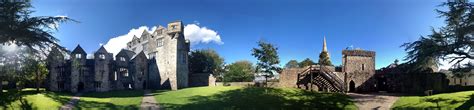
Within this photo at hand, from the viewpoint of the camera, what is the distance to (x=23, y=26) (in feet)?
96.7

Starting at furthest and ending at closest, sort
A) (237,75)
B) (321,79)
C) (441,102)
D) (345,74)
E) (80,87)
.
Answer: (237,75) < (80,87) < (345,74) < (321,79) < (441,102)

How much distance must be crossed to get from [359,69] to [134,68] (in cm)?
3127

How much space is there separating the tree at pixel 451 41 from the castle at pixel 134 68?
109 ft

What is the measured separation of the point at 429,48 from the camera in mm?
31453

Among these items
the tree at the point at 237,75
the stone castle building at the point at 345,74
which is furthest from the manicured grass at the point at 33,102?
the tree at the point at 237,75

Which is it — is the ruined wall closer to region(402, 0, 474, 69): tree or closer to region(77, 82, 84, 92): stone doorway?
region(402, 0, 474, 69): tree

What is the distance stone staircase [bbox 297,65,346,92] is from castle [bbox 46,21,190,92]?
1872 centimetres

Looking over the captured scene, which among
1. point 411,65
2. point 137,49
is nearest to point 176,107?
point 411,65

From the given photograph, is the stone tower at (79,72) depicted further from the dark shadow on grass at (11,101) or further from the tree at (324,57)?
the tree at (324,57)

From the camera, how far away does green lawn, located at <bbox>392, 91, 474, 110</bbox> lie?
1103 inches

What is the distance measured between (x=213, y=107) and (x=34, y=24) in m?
15.4

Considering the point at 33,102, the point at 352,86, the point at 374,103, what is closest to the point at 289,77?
the point at 352,86

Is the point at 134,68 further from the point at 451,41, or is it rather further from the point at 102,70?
the point at 451,41

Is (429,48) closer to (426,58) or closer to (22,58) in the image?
(426,58)
